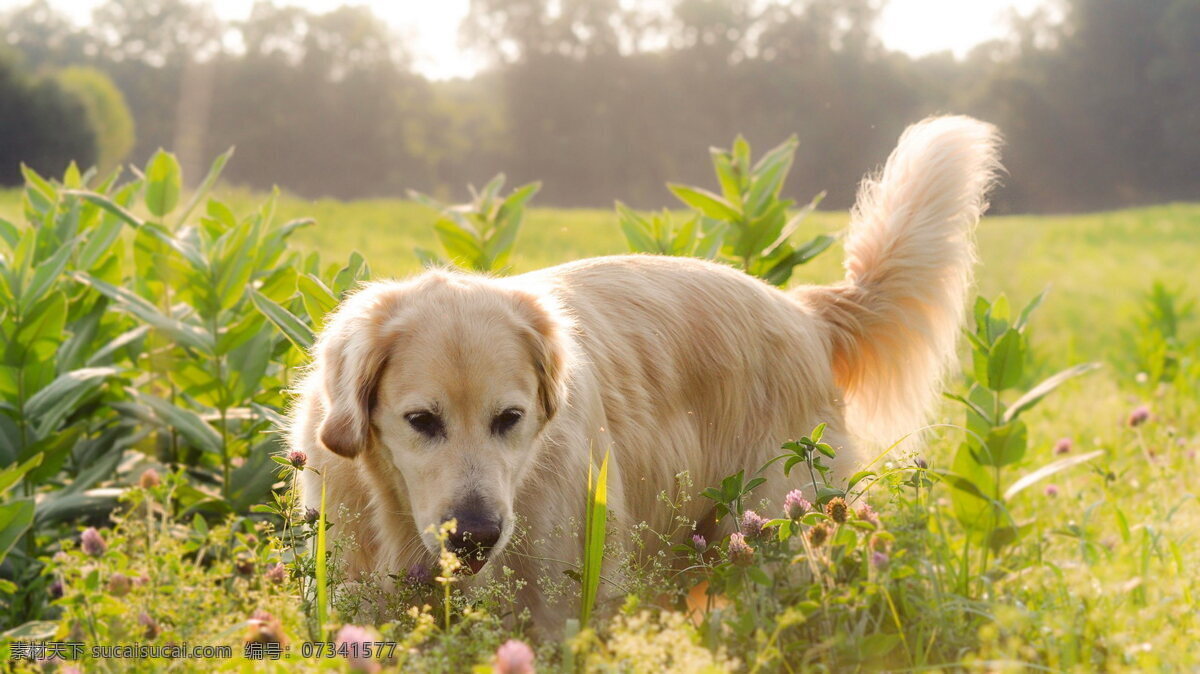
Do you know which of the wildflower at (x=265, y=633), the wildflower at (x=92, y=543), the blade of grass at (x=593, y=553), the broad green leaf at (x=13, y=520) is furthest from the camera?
the broad green leaf at (x=13, y=520)

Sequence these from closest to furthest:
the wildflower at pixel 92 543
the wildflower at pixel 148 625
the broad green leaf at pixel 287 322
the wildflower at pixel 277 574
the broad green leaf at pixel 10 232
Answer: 1. the wildflower at pixel 148 625
2. the wildflower at pixel 277 574
3. the wildflower at pixel 92 543
4. the broad green leaf at pixel 287 322
5. the broad green leaf at pixel 10 232

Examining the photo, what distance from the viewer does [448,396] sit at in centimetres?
255

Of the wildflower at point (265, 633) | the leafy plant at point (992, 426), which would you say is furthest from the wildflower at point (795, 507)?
the wildflower at point (265, 633)

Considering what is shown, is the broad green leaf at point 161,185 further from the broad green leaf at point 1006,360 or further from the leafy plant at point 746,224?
the broad green leaf at point 1006,360

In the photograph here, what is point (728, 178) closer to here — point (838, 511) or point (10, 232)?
point (838, 511)

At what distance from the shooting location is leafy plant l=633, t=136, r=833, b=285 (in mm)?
4711

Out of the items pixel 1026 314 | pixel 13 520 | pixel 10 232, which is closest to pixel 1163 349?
pixel 1026 314

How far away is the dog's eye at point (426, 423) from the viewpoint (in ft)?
8.43

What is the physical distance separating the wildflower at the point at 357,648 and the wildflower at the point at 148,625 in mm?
761

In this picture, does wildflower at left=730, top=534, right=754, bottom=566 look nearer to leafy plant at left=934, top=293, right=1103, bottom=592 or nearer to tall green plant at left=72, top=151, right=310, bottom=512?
leafy plant at left=934, top=293, right=1103, bottom=592

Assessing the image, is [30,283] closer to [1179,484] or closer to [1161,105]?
[1179,484]

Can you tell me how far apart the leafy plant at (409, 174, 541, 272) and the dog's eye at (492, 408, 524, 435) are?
208cm

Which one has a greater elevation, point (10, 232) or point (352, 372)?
point (10, 232)

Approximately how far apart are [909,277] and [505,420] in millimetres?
2021
